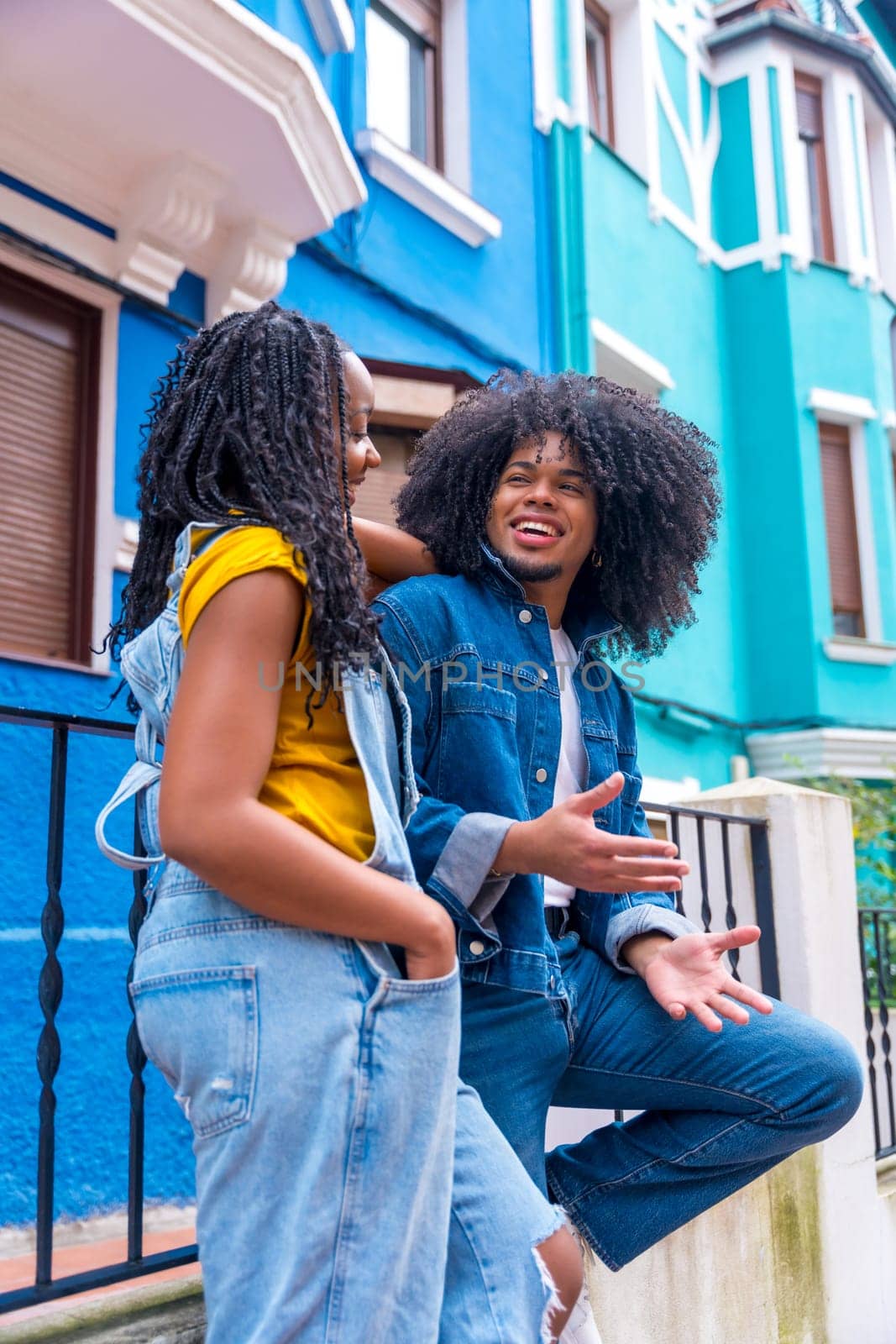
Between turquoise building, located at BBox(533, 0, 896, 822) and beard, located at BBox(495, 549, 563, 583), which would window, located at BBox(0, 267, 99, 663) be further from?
turquoise building, located at BBox(533, 0, 896, 822)

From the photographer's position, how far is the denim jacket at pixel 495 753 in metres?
1.97

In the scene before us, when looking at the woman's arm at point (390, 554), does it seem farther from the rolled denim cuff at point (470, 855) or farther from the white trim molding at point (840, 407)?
the white trim molding at point (840, 407)

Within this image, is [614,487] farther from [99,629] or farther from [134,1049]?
[99,629]

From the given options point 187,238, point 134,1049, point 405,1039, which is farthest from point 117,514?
point 405,1039

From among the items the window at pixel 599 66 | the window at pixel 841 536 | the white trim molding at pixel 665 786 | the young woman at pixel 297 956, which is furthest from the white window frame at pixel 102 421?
the window at pixel 841 536

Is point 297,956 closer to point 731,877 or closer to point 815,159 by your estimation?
point 731,877

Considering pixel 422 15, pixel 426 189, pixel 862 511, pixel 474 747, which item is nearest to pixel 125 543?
pixel 426 189

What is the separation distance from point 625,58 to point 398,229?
168 inches

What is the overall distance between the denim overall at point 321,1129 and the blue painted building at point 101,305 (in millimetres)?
3164

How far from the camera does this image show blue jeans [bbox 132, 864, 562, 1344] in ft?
4.72

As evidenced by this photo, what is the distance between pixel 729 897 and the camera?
407cm

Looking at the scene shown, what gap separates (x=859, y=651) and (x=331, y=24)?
686cm

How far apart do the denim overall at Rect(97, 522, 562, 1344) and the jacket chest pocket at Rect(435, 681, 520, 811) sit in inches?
18.3

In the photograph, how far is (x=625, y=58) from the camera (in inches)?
392
